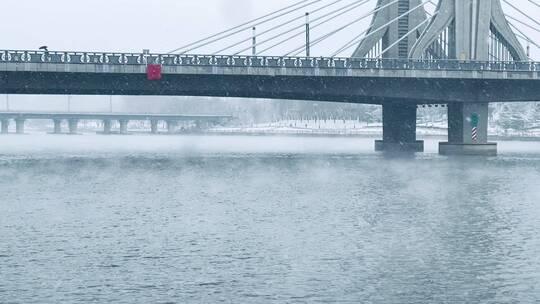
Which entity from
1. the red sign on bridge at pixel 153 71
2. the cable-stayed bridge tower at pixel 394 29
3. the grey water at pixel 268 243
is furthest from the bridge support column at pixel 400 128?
the grey water at pixel 268 243

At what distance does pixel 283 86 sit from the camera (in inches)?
3743

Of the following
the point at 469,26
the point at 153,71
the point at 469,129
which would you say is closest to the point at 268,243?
the point at 153,71

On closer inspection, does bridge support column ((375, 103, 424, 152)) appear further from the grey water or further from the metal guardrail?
the grey water

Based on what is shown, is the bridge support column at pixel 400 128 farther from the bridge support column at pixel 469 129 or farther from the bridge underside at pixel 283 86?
the bridge underside at pixel 283 86

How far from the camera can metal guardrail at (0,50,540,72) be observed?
279 feet

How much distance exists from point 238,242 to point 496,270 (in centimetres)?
789

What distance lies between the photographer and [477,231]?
29047 millimetres

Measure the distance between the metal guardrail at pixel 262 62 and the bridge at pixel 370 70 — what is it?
0.10 metres

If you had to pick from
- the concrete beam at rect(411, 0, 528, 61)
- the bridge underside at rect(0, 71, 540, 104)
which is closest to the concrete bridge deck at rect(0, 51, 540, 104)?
the bridge underside at rect(0, 71, 540, 104)

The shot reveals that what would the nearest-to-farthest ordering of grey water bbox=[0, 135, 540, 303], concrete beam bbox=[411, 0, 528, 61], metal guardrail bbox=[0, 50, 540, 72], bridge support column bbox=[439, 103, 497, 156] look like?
1. grey water bbox=[0, 135, 540, 303]
2. metal guardrail bbox=[0, 50, 540, 72]
3. concrete beam bbox=[411, 0, 528, 61]
4. bridge support column bbox=[439, 103, 497, 156]

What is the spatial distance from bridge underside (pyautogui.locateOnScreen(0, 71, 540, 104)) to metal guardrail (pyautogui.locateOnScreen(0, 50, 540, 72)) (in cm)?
193

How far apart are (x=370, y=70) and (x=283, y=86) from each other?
953cm

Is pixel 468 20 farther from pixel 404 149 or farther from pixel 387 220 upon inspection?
pixel 387 220

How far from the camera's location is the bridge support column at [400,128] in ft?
391
